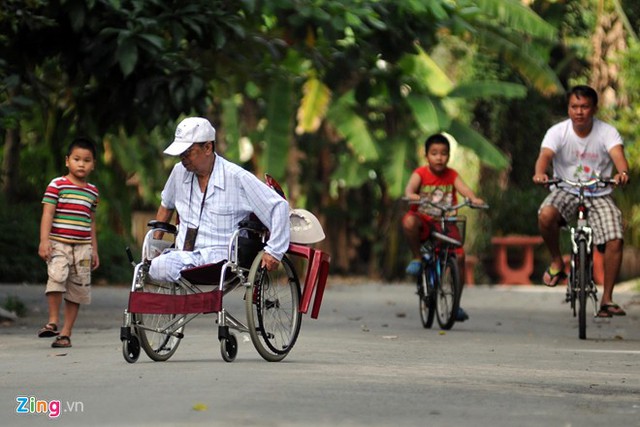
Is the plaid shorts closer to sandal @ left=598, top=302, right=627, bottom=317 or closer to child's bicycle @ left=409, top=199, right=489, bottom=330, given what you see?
sandal @ left=598, top=302, right=627, bottom=317

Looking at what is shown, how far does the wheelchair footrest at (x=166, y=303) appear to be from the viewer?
389 inches

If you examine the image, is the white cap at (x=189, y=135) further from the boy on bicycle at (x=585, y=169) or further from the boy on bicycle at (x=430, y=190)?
the boy on bicycle at (x=430, y=190)

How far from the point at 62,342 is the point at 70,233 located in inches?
34.4

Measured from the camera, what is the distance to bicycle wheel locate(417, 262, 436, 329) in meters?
14.9

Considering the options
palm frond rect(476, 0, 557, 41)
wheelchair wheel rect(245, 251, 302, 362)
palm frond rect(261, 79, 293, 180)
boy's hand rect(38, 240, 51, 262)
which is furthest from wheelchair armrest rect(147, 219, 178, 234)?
palm frond rect(476, 0, 557, 41)

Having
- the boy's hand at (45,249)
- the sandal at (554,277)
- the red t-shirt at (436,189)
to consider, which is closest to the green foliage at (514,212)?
the red t-shirt at (436,189)

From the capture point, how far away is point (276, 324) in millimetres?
10445

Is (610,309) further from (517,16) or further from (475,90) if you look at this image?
(517,16)

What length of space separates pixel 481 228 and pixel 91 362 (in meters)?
18.7

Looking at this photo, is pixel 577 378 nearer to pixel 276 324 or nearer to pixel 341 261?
pixel 276 324

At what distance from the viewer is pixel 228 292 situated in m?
10.4

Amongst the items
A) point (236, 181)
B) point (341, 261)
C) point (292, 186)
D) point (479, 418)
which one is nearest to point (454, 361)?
point (236, 181)

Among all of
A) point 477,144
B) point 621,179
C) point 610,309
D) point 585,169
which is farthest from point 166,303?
point 477,144

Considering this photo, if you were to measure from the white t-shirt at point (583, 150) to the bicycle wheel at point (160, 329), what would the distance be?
4.85 meters
